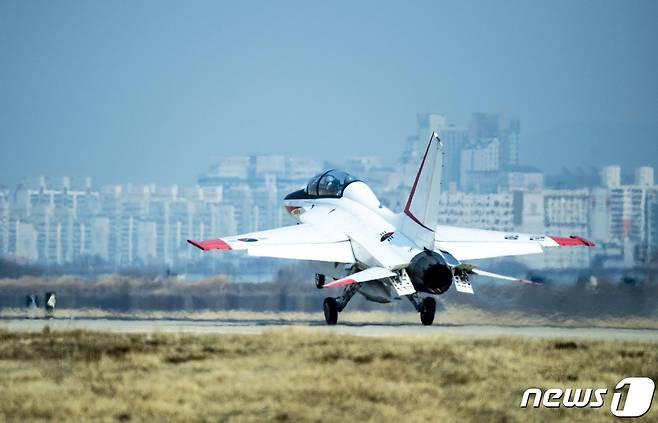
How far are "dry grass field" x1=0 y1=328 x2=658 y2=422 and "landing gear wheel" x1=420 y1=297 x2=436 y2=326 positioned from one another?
6367 millimetres

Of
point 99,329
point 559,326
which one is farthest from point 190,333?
point 559,326

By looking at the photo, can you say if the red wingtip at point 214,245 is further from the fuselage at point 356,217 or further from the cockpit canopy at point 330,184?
the cockpit canopy at point 330,184

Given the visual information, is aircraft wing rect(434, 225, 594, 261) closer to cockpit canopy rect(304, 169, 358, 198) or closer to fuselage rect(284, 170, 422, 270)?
fuselage rect(284, 170, 422, 270)

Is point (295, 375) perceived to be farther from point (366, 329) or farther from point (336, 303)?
point (336, 303)

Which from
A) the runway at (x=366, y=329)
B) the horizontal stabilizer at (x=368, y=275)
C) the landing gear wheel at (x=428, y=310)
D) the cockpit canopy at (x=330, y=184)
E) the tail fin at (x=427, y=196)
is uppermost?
the cockpit canopy at (x=330, y=184)

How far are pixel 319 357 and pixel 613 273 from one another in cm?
3649

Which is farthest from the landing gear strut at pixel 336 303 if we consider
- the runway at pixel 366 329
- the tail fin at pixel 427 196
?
the tail fin at pixel 427 196

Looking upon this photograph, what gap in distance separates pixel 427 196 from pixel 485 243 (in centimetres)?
579

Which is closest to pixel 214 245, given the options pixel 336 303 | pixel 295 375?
pixel 336 303

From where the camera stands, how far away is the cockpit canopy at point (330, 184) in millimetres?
46062

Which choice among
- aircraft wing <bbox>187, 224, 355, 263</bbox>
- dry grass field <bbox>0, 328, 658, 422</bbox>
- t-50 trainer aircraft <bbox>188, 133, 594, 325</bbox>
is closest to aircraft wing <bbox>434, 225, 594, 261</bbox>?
t-50 trainer aircraft <bbox>188, 133, 594, 325</bbox>

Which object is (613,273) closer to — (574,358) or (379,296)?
(379,296)

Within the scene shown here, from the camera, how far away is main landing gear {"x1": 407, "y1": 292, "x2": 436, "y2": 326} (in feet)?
136

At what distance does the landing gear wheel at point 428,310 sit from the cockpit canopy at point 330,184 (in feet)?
18.6
